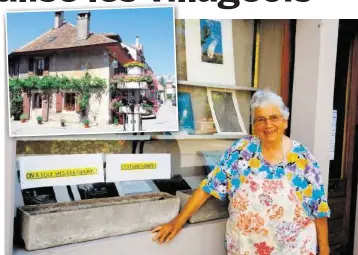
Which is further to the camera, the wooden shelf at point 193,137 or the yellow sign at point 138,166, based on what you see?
the wooden shelf at point 193,137

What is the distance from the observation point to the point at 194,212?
2486 millimetres

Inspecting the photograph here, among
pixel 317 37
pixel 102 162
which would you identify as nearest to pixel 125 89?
pixel 102 162

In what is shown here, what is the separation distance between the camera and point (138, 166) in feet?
8.34

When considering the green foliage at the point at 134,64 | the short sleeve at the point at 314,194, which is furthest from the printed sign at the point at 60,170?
the short sleeve at the point at 314,194

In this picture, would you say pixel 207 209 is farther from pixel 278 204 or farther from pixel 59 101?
pixel 59 101

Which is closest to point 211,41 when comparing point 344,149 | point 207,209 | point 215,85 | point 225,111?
point 215,85

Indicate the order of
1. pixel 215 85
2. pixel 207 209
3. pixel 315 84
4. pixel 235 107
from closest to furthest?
1. pixel 207 209
2. pixel 315 84
3. pixel 215 85
4. pixel 235 107

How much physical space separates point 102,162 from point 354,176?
2.31 meters

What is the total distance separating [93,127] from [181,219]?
2.48 feet

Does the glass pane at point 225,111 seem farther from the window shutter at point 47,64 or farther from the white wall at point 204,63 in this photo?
the window shutter at point 47,64

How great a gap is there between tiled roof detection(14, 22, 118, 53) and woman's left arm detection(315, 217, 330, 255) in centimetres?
160

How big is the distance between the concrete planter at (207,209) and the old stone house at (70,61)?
708 mm

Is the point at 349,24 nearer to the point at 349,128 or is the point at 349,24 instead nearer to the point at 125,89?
the point at 349,128

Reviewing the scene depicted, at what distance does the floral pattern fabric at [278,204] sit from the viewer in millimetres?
2182
